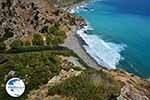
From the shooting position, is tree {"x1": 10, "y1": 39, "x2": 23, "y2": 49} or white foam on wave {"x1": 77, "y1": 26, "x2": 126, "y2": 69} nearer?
white foam on wave {"x1": 77, "y1": 26, "x2": 126, "y2": 69}

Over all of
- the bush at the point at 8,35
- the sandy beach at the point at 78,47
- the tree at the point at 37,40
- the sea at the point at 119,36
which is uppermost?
the bush at the point at 8,35

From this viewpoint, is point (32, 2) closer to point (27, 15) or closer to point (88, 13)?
point (27, 15)

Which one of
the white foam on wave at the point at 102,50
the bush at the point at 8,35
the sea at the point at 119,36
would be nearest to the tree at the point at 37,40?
the bush at the point at 8,35

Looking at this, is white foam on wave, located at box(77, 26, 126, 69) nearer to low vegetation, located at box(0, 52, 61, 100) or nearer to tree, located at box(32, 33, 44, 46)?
tree, located at box(32, 33, 44, 46)

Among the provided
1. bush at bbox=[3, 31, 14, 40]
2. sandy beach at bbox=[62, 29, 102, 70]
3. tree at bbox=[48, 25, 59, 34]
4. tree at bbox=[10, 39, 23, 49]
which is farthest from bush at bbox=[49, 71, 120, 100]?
tree at bbox=[48, 25, 59, 34]

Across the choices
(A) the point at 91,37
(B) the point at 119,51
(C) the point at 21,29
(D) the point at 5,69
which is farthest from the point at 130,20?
(D) the point at 5,69

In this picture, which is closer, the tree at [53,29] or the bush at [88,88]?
the bush at [88,88]

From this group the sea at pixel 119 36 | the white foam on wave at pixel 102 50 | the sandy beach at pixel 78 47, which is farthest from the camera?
the sea at pixel 119 36

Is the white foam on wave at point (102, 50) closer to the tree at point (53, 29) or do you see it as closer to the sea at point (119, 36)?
the sea at point (119, 36)

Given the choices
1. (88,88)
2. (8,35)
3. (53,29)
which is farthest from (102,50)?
(88,88)
